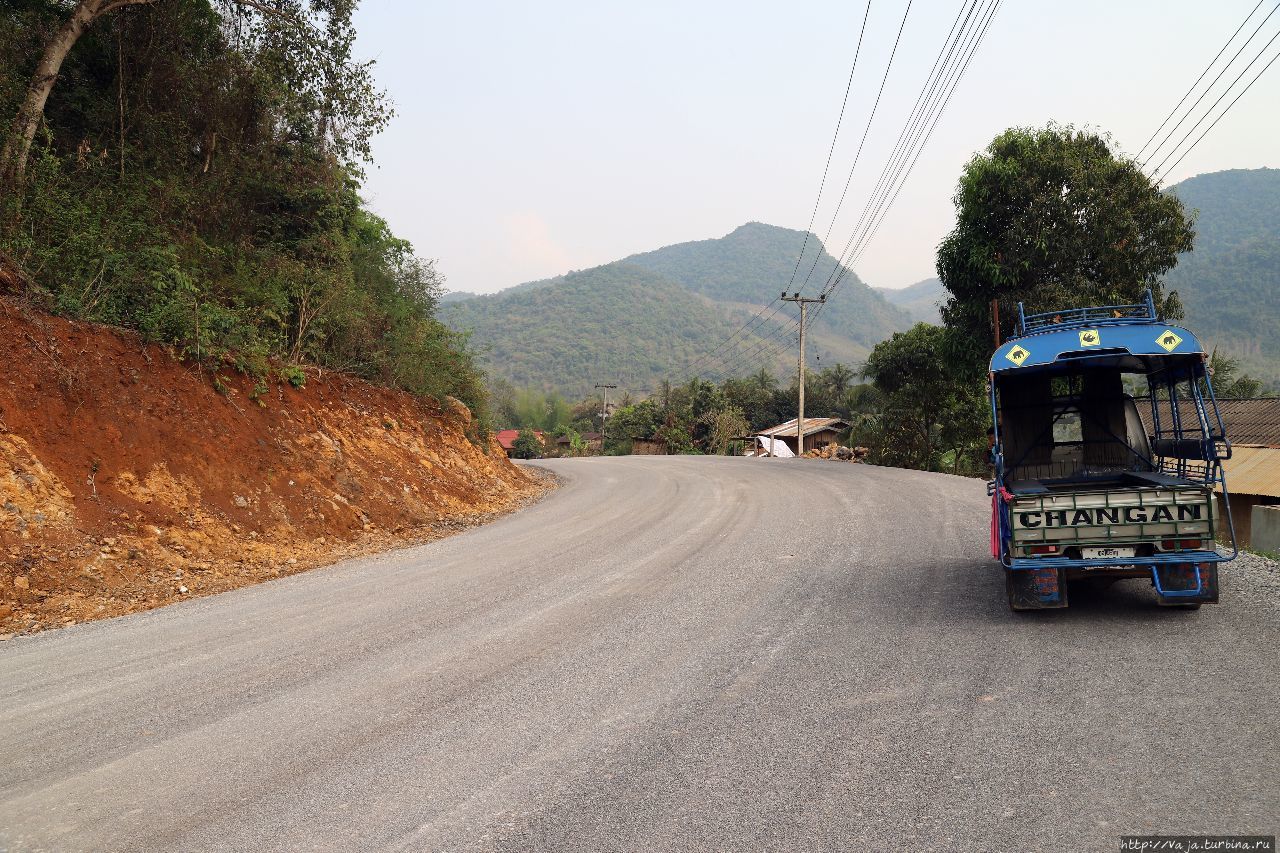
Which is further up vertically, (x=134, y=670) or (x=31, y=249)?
(x=31, y=249)

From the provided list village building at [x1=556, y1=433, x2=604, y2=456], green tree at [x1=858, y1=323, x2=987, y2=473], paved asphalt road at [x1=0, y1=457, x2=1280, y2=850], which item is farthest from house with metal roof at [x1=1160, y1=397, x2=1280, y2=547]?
village building at [x1=556, y1=433, x2=604, y2=456]

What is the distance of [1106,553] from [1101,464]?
2.64 metres

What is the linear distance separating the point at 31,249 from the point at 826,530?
1223 cm

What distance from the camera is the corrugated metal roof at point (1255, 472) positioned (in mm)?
18578

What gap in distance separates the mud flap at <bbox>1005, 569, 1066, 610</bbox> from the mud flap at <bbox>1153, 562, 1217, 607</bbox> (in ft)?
2.68

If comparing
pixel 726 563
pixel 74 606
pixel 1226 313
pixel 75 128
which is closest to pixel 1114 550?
pixel 726 563

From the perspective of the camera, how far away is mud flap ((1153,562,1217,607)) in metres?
6.37

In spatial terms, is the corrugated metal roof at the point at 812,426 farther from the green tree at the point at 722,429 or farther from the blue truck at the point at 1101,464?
the blue truck at the point at 1101,464

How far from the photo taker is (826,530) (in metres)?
11.6

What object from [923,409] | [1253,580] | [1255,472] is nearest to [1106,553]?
[1253,580]

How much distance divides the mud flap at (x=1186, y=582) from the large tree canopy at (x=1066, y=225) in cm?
1440

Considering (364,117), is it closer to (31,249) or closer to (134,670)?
(31,249)

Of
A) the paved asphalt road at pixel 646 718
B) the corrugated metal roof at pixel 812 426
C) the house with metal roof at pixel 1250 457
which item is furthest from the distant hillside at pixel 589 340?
the paved asphalt road at pixel 646 718

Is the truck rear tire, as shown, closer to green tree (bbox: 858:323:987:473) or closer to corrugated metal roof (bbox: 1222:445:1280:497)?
corrugated metal roof (bbox: 1222:445:1280:497)
